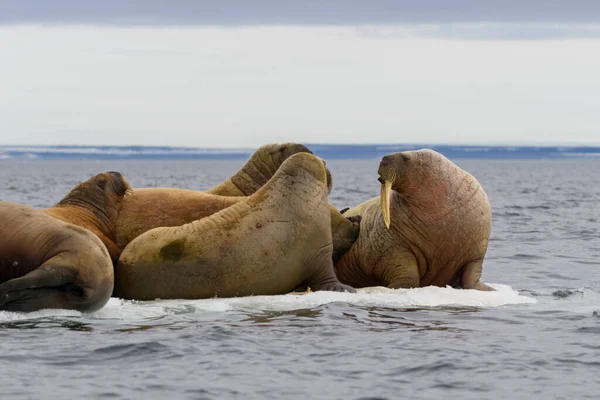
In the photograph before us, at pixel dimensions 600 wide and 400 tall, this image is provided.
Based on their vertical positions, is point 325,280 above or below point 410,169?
below

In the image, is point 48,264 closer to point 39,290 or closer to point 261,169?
point 39,290

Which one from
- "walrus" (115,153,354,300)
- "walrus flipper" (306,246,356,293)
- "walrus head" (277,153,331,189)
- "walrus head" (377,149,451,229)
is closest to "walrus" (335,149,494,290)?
"walrus head" (377,149,451,229)

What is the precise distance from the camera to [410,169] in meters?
11.4

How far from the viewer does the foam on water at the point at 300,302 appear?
955cm

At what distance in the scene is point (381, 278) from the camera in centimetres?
1166

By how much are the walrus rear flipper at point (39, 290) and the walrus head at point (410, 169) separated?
3.46 metres

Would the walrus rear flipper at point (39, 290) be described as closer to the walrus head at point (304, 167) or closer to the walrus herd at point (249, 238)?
the walrus herd at point (249, 238)

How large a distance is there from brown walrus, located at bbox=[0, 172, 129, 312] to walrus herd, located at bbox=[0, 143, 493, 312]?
10 mm

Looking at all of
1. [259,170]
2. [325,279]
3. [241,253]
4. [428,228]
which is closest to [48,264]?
[241,253]

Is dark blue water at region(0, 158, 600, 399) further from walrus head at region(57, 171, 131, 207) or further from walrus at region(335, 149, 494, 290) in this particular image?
walrus head at region(57, 171, 131, 207)

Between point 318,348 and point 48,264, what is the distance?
238 centimetres

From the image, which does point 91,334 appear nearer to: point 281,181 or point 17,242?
point 17,242

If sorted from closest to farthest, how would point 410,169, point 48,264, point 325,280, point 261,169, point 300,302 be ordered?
point 48,264 → point 300,302 → point 325,280 → point 410,169 → point 261,169

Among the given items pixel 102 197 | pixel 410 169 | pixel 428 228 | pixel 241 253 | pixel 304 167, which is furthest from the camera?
pixel 410 169
